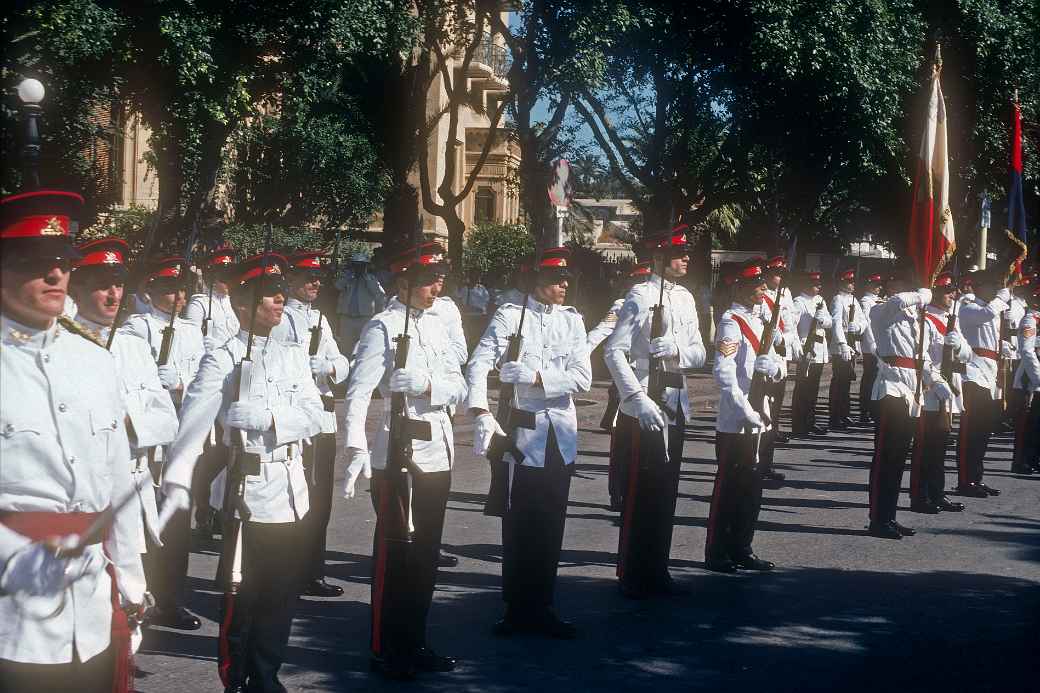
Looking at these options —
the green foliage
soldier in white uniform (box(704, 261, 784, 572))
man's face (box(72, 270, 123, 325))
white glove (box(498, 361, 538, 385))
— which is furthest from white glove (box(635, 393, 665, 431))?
the green foliage

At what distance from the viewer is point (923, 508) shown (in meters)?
11.0

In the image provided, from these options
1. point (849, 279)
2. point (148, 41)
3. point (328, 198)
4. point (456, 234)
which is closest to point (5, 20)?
point (148, 41)

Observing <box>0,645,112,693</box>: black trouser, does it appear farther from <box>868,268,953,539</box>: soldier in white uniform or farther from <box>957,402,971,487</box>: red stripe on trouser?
<box>957,402,971,487</box>: red stripe on trouser

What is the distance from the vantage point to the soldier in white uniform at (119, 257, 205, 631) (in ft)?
22.4

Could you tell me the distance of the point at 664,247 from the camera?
775 centimetres

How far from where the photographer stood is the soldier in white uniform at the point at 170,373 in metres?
6.82

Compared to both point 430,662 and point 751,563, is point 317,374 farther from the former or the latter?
point 751,563

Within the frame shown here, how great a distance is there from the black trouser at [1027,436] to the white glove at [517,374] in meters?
8.46

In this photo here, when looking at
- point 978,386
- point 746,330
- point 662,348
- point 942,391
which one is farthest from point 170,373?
point 978,386

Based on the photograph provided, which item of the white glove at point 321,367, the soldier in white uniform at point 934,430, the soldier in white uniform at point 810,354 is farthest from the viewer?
the soldier in white uniform at point 810,354

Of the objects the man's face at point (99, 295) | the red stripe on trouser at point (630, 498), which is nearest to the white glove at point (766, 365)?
the red stripe on trouser at point (630, 498)

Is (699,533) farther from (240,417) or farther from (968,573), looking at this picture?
(240,417)

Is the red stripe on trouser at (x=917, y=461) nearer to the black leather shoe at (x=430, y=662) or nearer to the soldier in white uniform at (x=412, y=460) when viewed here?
the soldier in white uniform at (x=412, y=460)

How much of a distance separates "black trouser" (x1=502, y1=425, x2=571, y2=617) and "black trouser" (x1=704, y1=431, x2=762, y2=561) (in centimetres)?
188
